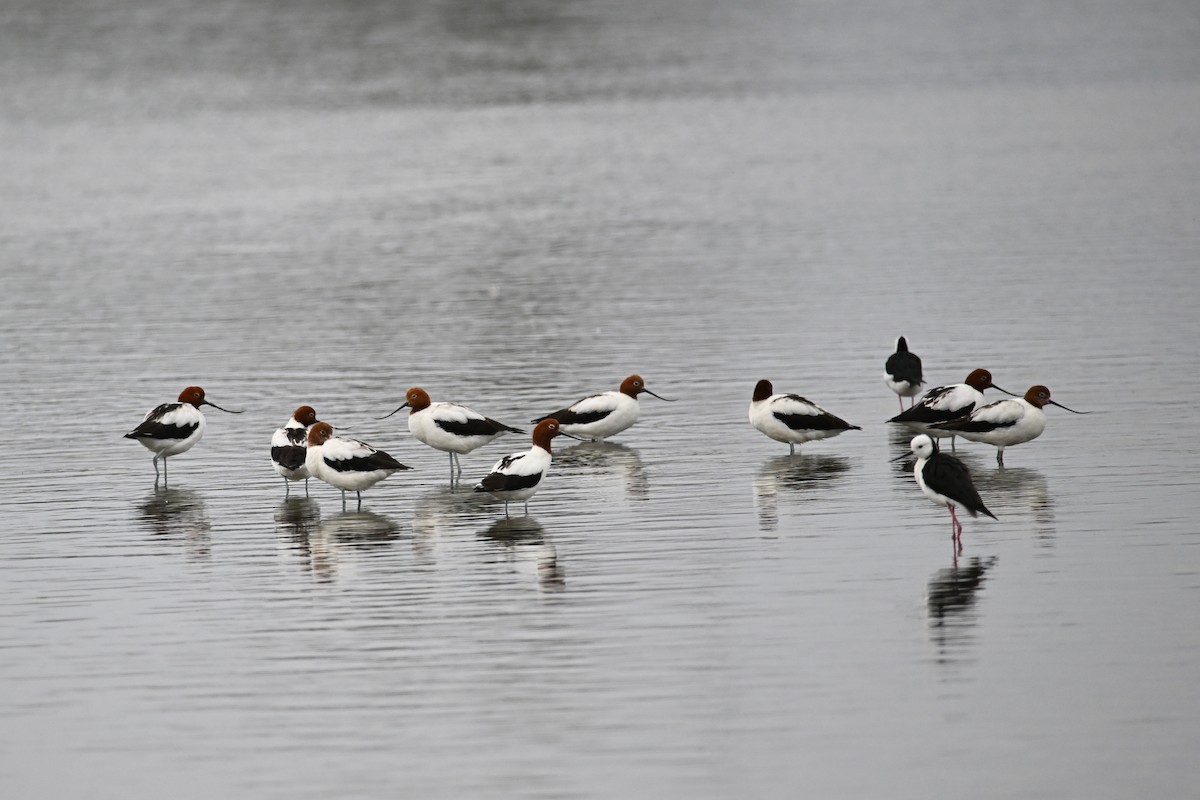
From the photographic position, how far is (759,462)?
1927 cm

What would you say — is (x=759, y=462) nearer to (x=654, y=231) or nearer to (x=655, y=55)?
(x=654, y=231)

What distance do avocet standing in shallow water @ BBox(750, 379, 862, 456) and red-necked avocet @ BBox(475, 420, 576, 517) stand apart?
3400 mm

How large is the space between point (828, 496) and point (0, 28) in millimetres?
99691

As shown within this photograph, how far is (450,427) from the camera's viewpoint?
61.5 ft

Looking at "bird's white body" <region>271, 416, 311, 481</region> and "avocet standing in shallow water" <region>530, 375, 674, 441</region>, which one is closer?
"bird's white body" <region>271, 416, 311, 481</region>

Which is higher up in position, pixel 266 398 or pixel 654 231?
pixel 654 231

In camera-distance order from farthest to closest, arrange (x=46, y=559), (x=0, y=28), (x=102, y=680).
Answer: (x=0, y=28) < (x=46, y=559) < (x=102, y=680)

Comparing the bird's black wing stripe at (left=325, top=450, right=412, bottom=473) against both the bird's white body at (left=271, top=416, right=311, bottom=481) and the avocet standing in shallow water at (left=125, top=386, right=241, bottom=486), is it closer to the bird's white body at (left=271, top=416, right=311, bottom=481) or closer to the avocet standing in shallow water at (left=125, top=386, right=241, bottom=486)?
the bird's white body at (left=271, top=416, right=311, bottom=481)

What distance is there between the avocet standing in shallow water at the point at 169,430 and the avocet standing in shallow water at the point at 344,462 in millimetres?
2389

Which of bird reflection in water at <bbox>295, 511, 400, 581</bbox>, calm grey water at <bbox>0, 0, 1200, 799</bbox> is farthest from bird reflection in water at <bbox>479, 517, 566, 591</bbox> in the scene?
bird reflection in water at <bbox>295, 511, 400, 581</bbox>

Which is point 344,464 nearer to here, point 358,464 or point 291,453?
point 358,464

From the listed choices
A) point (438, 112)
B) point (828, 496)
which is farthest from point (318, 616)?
point (438, 112)

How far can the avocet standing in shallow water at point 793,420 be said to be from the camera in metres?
19.1

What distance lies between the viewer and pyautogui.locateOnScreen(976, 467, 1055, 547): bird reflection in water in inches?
618
